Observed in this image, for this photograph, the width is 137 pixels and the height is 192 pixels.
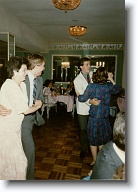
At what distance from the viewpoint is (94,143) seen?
7.97ft

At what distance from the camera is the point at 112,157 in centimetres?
103

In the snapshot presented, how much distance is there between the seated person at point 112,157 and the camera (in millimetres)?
1024

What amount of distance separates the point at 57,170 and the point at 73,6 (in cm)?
240

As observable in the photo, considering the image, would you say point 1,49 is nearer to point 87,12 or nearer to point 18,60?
point 87,12

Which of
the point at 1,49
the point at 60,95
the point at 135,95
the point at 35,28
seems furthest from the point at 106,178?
the point at 35,28

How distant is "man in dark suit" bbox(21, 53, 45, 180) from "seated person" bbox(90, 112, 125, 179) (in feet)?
3.13

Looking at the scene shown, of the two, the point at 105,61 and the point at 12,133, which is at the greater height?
the point at 105,61

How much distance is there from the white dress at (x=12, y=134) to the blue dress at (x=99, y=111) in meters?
0.95

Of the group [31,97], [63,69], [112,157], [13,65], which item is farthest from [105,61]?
[112,157]

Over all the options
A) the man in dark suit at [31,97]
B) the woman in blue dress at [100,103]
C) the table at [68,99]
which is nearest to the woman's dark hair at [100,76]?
the woman in blue dress at [100,103]

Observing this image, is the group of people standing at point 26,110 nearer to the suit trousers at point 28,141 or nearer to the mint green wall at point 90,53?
the suit trousers at point 28,141

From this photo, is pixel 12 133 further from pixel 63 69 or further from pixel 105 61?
pixel 63 69

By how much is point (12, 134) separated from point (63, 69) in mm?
7662

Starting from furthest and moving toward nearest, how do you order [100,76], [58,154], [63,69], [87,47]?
[63,69] < [87,47] < [58,154] < [100,76]
